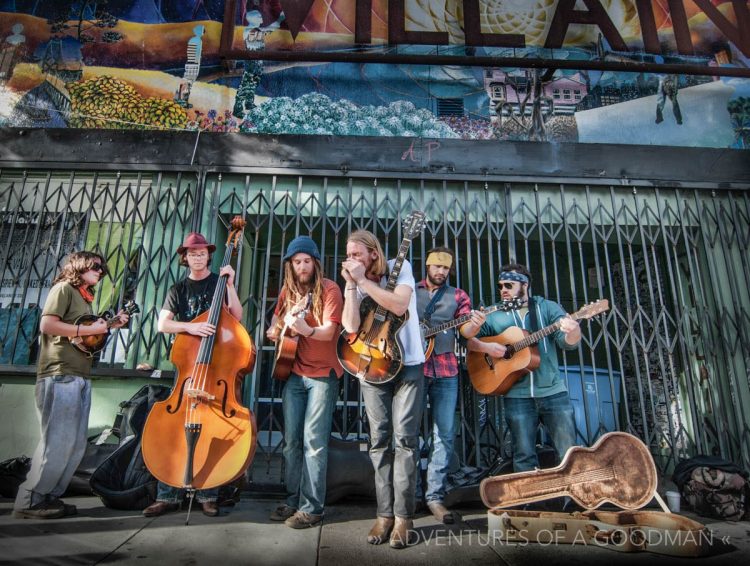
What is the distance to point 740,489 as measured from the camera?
11.6ft

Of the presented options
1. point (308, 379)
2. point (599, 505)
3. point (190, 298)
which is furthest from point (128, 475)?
point (599, 505)

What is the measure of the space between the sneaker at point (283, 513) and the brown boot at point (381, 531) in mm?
664

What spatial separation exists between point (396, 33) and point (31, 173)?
4923 mm

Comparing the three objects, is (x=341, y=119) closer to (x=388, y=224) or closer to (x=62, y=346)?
(x=388, y=224)

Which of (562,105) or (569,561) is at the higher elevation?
(562,105)

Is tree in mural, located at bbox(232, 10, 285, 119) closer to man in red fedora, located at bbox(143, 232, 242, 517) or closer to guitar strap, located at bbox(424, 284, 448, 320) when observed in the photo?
man in red fedora, located at bbox(143, 232, 242, 517)

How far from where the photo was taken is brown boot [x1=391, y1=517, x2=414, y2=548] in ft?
8.57

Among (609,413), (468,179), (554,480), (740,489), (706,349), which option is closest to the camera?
(554,480)

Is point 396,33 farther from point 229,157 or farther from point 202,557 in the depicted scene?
point 202,557

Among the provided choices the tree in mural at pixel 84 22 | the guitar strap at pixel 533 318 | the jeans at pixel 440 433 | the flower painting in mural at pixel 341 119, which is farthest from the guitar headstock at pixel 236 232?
the tree in mural at pixel 84 22

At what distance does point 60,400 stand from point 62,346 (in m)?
0.40

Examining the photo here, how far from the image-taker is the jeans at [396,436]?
2.78 m

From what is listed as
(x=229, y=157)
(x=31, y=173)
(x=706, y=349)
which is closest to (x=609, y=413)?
(x=706, y=349)

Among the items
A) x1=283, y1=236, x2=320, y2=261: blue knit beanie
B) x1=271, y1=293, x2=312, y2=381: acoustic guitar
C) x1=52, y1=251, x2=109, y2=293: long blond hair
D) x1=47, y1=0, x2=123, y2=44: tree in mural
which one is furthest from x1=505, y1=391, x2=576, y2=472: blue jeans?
x1=47, y1=0, x2=123, y2=44: tree in mural
